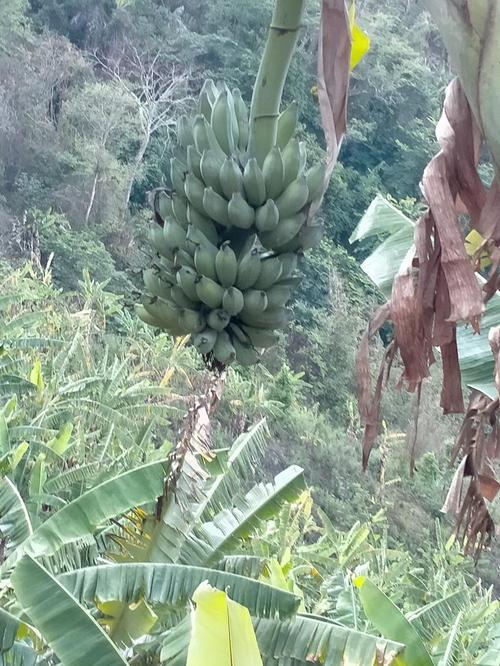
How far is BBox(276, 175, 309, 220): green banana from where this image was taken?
2.20 feet

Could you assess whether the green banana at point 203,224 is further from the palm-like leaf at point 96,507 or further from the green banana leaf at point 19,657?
the green banana leaf at point 19,657

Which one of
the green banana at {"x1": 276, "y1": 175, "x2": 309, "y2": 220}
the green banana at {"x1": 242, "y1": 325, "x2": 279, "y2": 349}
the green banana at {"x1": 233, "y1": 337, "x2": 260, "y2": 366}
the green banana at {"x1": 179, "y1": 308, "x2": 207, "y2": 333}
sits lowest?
the green banana at {"x1": 233, "y1": 337, "x2": 260, "y2": 366}

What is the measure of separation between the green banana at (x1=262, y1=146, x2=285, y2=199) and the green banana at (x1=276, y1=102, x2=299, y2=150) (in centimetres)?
3

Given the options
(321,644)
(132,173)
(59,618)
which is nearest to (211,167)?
(59,618)

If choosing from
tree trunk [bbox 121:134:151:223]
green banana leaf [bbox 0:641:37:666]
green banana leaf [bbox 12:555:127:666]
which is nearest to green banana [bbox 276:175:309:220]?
green banana leaf [bbox 12:555:127:666]

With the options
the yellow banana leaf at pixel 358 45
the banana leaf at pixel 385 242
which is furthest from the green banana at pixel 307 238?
the banana leaf at pixel 385 242

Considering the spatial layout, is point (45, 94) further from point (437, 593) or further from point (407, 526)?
point (437, 593)

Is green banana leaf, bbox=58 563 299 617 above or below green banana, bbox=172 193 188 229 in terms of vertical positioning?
below

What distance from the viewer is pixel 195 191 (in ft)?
2.22

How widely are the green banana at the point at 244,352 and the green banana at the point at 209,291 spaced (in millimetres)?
57

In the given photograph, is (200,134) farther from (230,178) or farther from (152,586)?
(152,586)

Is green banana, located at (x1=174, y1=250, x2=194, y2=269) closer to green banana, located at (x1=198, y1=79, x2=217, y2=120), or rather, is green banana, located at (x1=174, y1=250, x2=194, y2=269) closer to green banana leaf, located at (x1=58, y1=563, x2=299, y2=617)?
green banana, located at (x1=198, y1=79, x2=217, y2=120)

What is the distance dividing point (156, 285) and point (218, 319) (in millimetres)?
78

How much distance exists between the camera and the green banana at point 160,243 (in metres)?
0.71
